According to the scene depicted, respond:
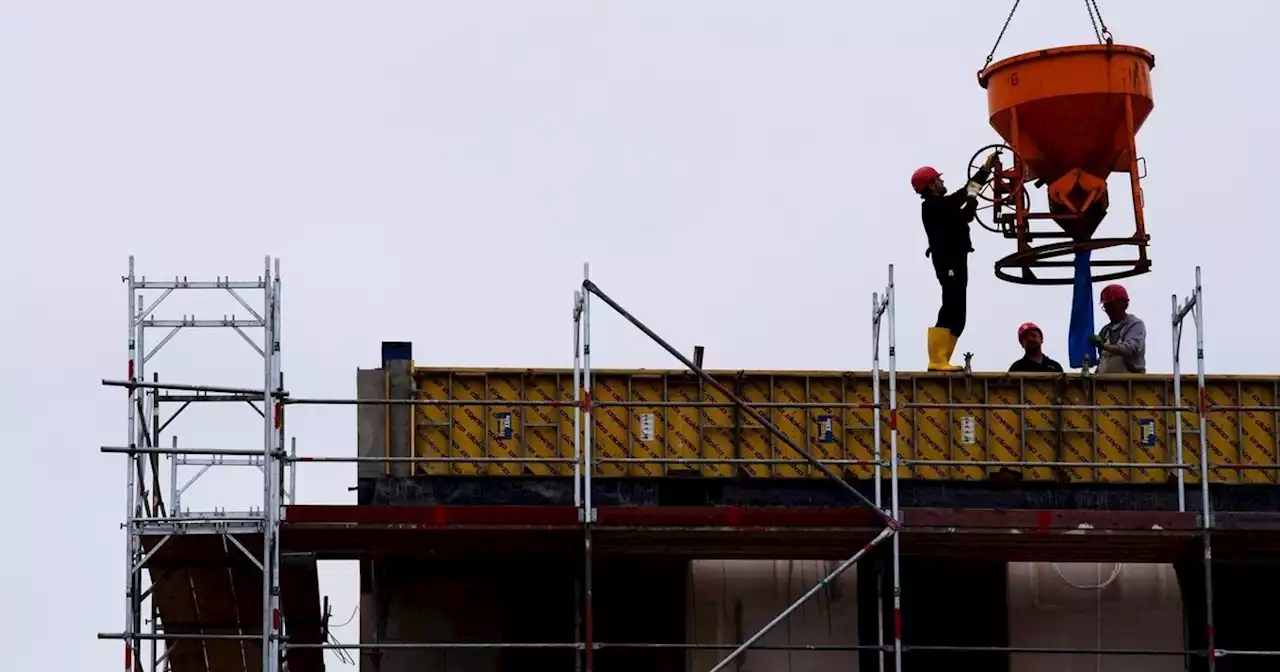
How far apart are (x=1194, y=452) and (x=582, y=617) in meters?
6.27

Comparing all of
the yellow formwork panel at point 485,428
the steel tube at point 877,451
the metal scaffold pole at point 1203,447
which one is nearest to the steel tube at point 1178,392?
the metal scaffold pole at point 1203,447

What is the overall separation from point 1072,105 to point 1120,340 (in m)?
2.85

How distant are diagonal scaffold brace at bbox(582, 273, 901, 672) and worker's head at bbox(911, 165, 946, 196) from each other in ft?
10.3

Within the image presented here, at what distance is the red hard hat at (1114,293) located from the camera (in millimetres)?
34875

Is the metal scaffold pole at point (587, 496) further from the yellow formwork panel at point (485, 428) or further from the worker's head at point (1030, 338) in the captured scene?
the worker's head at point (1030, 338)

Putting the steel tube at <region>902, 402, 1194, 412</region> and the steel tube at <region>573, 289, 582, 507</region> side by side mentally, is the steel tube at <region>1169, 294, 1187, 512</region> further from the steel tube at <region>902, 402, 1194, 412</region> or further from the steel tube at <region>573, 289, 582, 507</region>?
the steel tube at <region>573, 289, 582, 507</region>

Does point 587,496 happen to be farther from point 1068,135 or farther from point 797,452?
point 1068,135

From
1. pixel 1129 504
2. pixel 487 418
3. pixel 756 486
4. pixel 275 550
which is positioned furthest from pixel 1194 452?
pixel 275 550

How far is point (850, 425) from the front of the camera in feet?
111

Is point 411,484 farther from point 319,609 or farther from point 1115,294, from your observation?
point 1115,294

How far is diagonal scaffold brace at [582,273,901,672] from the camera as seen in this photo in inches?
1257

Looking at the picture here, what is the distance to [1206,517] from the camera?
32344 millimetres

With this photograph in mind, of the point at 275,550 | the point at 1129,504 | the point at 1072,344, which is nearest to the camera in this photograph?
the point at 275,550

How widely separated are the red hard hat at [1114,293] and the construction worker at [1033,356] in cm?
77
